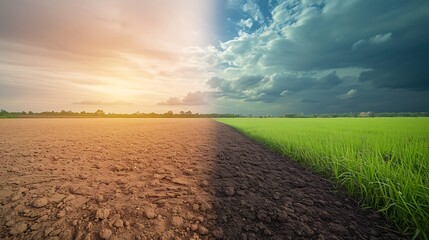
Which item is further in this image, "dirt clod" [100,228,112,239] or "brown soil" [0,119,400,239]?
"brown soil" [0,119,400,239]

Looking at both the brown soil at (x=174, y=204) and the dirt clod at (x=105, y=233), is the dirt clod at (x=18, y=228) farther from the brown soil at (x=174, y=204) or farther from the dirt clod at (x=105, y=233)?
the dirt clod at (x=105, y=233)

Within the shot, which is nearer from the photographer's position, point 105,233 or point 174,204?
point 105,233

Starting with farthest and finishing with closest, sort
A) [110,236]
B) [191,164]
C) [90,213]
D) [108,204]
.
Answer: [191,164] < [108,204] < [90,213] < [110,236]

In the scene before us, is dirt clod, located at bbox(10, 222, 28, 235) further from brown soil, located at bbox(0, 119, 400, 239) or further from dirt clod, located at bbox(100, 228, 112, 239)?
dirt clod, located at bbox(100, 228, 112, 239)

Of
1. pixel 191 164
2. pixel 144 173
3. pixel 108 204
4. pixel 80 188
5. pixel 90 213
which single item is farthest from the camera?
pixel 191 164

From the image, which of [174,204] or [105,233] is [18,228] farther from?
[174,204]

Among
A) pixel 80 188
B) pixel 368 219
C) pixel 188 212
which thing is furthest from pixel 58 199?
pixel 368 219

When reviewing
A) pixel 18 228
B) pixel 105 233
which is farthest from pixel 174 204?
pixel 18 228

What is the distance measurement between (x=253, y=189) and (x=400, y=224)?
186 centimetres

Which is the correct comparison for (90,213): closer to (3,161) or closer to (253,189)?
(253,189)

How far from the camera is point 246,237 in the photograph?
243 cm

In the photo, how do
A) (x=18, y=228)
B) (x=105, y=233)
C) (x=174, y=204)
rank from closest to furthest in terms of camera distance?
(x=105, y=233), (x=18, y=228), (x=174, y=204)

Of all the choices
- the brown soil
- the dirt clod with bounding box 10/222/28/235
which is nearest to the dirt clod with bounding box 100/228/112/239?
the brown soil

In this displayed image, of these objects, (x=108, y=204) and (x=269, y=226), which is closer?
(x=269, y=226)
